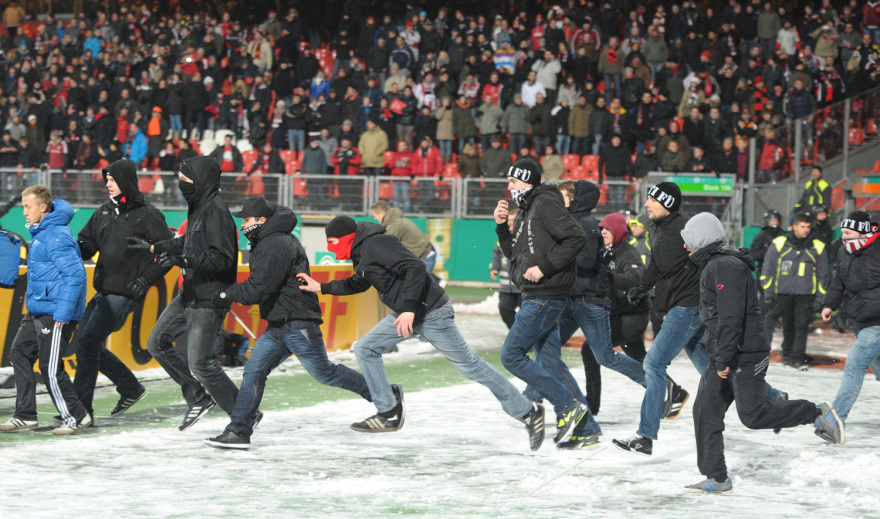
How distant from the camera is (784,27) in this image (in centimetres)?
2234

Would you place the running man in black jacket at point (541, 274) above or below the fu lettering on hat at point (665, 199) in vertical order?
below

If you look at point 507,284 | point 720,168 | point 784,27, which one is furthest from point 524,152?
point 507,284

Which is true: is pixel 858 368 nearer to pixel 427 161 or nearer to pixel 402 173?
pixel 427 161

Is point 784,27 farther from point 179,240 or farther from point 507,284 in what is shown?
point 179,240

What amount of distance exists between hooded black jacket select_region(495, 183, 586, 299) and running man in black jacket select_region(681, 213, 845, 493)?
879 mm

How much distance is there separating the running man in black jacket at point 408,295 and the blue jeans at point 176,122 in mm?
19181

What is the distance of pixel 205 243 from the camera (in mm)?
7352

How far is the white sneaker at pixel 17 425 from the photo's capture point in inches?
300

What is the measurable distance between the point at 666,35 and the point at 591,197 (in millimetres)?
16649

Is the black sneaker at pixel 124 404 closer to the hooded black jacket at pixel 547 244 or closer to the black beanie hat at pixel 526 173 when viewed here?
the hooded black jacket at pixel 547 244

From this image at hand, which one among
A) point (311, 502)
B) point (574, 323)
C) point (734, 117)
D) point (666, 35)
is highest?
point (666, 35)

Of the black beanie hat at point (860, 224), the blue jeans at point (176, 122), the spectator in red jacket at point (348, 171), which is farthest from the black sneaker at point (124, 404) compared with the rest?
the blue jeans at point (176, 122)

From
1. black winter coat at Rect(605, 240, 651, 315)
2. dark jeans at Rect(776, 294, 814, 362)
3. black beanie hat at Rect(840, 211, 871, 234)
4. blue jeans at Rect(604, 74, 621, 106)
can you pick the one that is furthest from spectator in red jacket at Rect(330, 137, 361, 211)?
black beanie hat at Rect(840, 211, 871, 234)

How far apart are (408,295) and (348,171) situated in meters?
15.1
